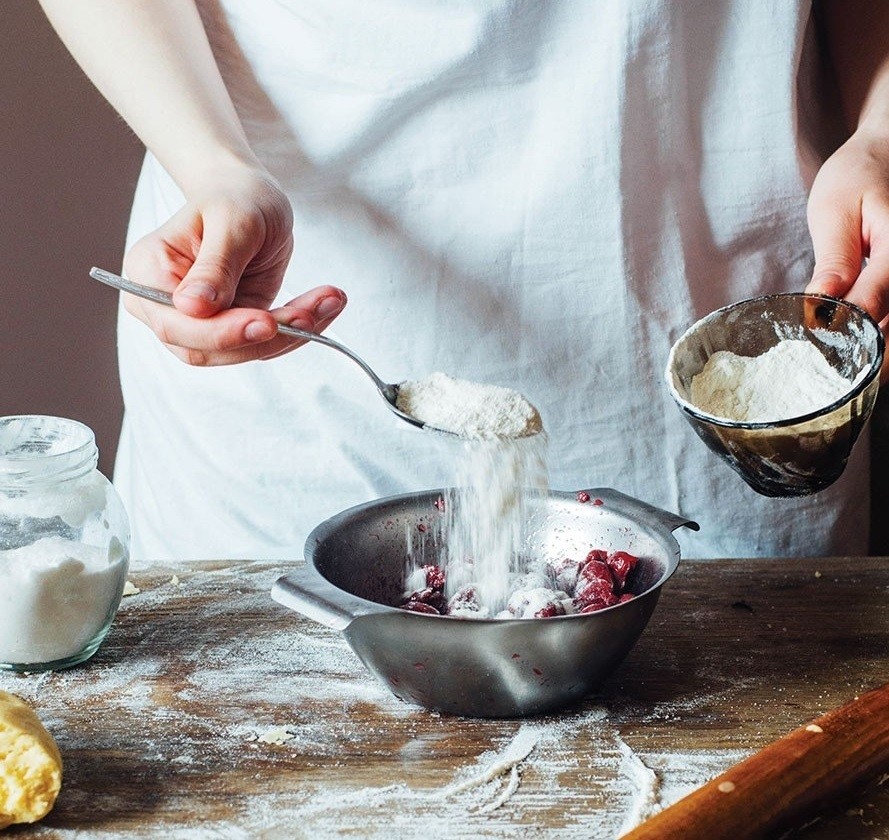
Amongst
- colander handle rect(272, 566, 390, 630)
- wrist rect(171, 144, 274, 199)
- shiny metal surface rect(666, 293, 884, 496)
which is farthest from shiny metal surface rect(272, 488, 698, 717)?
wrist rect(171, 144, 274, 199)

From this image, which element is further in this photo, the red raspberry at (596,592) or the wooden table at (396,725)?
the red raspberry at (596,592)

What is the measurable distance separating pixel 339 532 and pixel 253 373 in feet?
1.19

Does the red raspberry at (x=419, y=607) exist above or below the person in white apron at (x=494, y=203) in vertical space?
below

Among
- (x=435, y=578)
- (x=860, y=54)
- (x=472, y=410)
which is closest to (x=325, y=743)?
(x=435, y=578)

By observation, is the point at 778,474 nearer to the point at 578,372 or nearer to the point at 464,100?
the point at 578,372

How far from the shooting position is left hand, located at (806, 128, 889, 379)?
1.01 m

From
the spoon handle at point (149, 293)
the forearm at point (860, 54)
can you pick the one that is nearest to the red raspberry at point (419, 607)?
the spoon handle at point (149, 293)

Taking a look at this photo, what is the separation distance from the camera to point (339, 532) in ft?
3.43

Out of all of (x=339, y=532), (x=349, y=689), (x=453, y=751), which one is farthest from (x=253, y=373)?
(x=453, y=751)

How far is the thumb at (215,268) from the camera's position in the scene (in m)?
0.96

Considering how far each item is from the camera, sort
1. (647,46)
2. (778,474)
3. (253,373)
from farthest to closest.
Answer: (253,373)
(647,46)
(778,474)

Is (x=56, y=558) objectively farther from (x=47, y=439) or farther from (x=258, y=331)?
(x=258, y=331)

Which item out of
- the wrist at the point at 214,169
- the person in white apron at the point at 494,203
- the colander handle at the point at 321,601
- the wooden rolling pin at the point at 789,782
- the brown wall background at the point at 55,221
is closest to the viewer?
the wooden rolling pin at the point at 789,782

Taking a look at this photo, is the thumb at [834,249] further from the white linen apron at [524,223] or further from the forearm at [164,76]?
the forearm at [164,76]
